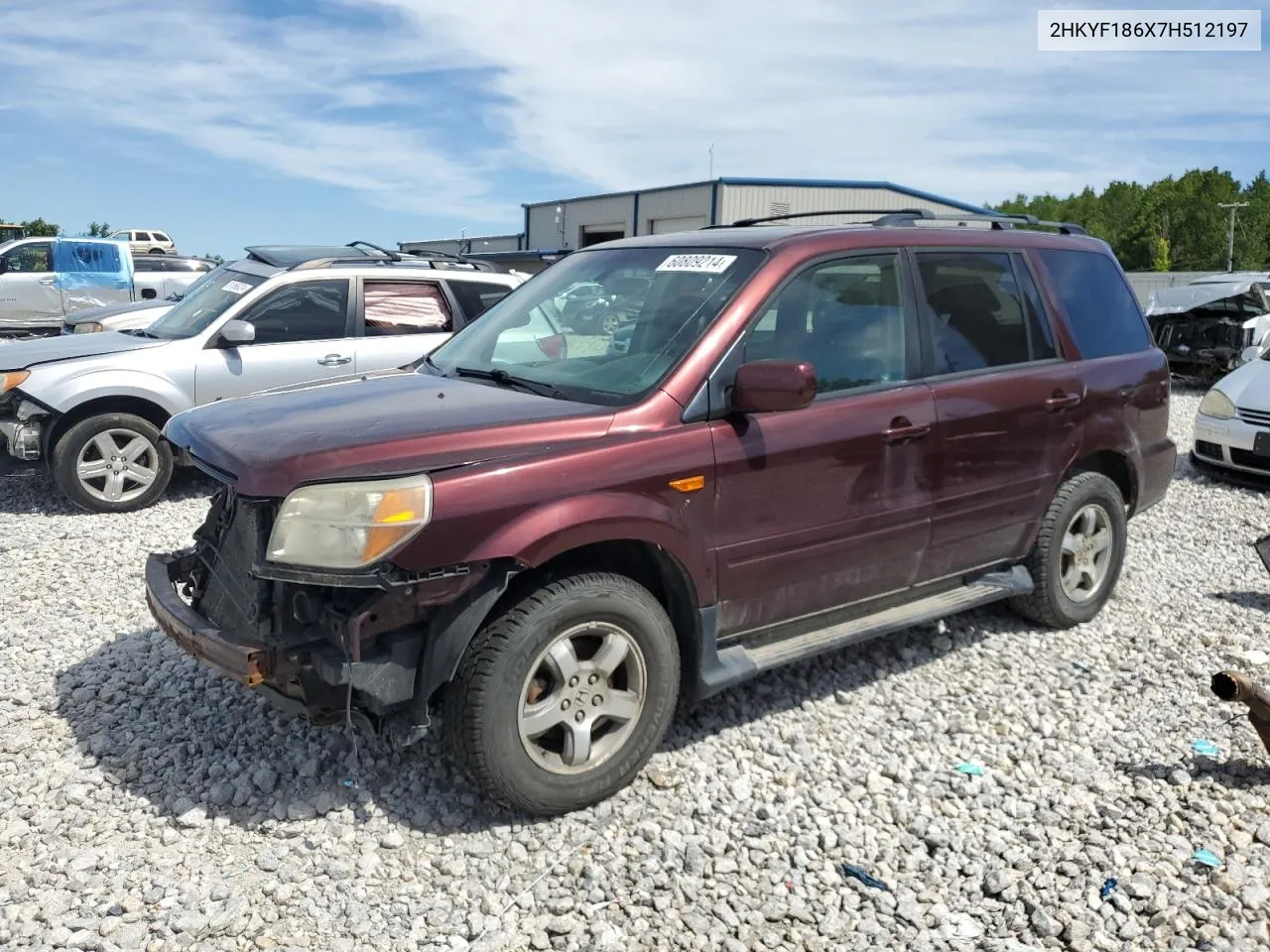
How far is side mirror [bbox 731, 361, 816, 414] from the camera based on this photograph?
11.3 ft

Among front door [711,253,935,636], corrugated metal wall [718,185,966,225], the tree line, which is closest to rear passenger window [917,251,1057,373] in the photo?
front door [711,253,935,636]

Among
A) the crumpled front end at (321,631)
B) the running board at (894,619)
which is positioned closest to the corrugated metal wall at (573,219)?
the running board at (894,619)

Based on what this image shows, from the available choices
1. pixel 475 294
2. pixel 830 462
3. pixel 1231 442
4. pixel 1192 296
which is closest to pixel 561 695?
pixel 830 462

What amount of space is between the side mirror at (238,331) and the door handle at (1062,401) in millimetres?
5408

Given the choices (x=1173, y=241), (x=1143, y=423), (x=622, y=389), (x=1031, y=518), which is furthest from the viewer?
(x=1173, y=241)

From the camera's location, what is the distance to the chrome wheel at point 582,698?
10.9 feet

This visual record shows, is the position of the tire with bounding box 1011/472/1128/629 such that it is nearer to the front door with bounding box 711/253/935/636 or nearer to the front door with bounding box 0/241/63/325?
the front door with bounding box 711/253/935/636

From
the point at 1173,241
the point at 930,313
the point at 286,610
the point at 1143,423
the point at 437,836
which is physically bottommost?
the point at 437,836

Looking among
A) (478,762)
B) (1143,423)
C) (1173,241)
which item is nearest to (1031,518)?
(1143,423)

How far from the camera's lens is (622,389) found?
3.63m

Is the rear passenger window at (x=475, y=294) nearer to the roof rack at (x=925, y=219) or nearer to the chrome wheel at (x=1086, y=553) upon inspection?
the roof rack at (x=925, y=219)

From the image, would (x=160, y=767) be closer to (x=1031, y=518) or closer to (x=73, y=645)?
(x=73, y=645)

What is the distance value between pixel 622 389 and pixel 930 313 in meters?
1.54

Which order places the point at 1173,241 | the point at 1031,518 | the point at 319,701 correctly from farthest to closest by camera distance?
the point at 1173,241
the point at 1031,518
the point at 319,701
